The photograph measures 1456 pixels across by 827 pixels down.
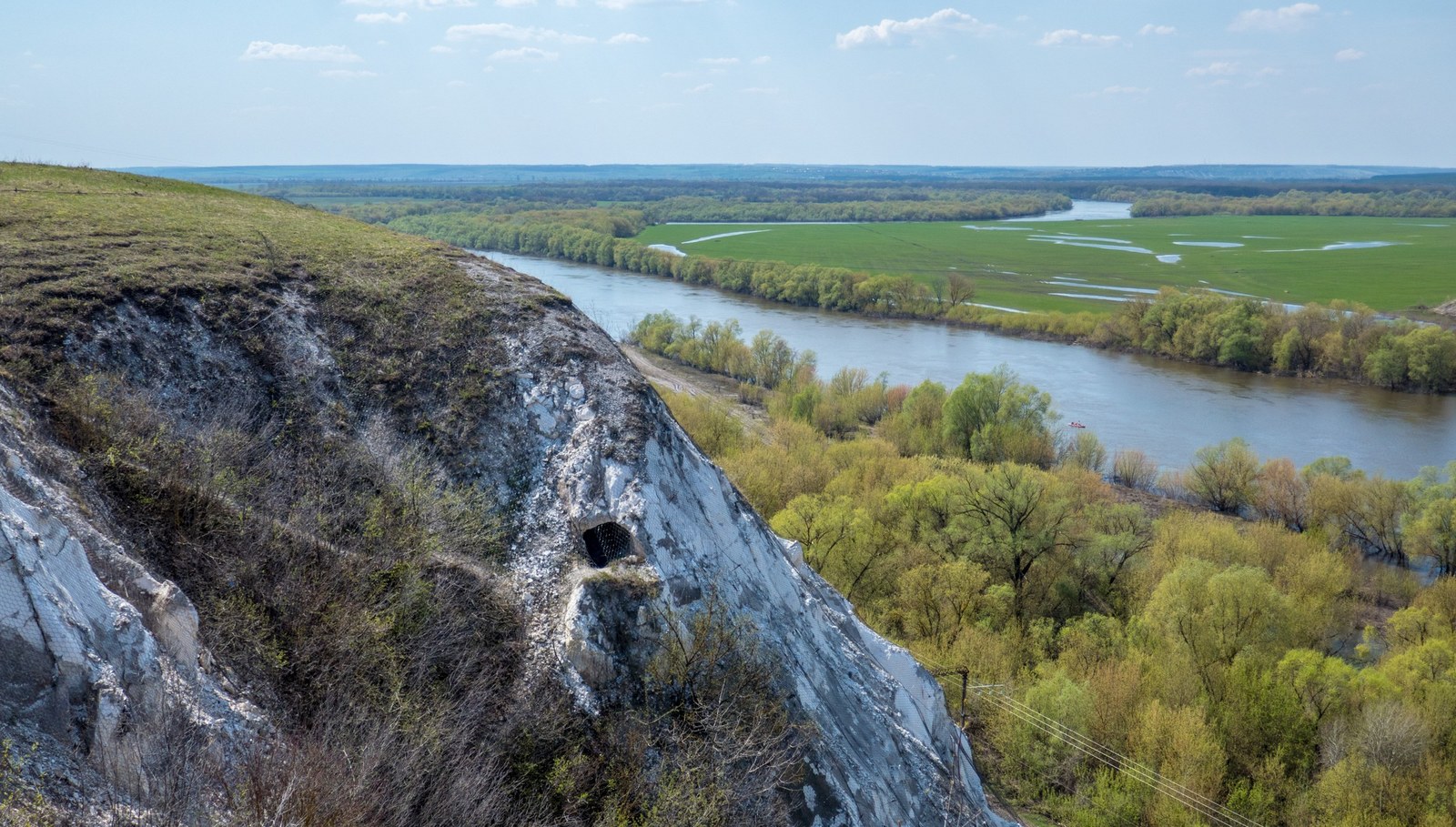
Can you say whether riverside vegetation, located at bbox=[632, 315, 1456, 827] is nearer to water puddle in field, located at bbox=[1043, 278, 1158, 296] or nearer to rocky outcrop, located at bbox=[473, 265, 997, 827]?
rocky outcrop, located at bbox=[473, 265, 997, 827]

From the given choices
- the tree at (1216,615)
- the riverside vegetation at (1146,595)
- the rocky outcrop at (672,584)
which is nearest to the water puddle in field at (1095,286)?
the riverside vegetation at (1146,595)

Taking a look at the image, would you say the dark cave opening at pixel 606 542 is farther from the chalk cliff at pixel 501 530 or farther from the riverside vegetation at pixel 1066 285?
the riverside vegetation at pixel 1066 285

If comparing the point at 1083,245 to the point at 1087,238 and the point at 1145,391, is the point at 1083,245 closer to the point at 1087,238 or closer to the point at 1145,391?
the point at 1087,238

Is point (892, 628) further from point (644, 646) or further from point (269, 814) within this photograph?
point (269, 814)

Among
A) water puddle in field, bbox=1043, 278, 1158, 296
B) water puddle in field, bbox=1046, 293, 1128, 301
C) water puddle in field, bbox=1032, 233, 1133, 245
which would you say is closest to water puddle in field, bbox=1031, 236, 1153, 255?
water puddle in field, bbox=1032, 233, 1133, 245

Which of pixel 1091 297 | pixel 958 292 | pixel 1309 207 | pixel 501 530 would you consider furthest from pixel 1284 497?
pixel 1309 207

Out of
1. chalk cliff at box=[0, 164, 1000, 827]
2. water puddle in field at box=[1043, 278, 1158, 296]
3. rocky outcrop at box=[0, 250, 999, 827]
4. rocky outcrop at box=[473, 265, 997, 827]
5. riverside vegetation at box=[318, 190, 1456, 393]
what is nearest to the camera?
chalk cliff at box=[0, 164, 1000, 827]

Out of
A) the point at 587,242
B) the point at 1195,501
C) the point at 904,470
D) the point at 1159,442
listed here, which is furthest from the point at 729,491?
the point at 587,242
